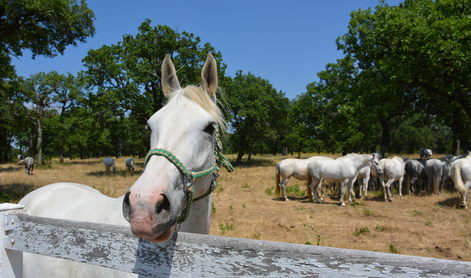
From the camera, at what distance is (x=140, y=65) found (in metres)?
16.0

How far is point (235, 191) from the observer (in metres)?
12.9

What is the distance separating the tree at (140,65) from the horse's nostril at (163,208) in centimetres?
1568

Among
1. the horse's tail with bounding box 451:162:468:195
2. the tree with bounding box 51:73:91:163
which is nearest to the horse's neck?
the horse's tail with bounding box 451:162:468:195

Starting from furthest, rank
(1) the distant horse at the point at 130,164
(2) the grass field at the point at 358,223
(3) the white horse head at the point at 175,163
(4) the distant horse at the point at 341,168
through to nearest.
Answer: (1) the distant horse at the point at 130,164 → (4) the distant horse at the point at 341,168 → (2) the grass field at the point at 358,223 → (3) the white horse head at the point at 175,163

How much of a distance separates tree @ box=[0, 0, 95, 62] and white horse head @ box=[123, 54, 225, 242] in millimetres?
9679

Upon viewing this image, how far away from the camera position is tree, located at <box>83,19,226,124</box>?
53.5ft

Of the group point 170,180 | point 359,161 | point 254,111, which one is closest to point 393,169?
point 359,161

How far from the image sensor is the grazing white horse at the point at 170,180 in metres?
1.08

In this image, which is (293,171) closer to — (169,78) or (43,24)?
(169,78)

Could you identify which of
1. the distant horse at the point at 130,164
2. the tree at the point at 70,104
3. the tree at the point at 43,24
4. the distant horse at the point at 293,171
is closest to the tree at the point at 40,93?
the tree at the point at 70,104

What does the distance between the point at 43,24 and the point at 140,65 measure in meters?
6.70

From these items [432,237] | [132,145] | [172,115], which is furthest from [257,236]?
[132,145]

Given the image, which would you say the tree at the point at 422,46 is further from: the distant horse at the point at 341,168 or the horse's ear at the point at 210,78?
the horse's ear at the point at 210,78

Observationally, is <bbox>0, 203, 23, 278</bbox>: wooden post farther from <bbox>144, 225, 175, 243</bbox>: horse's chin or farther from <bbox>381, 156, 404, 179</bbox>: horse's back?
<bbox>381, 156, 404, 179</bbox>: horse's back
